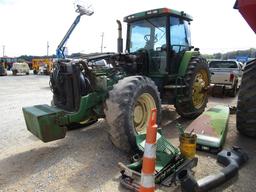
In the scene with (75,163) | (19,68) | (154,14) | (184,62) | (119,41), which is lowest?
(75,163)

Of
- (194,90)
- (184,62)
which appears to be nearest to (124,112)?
(184,62)

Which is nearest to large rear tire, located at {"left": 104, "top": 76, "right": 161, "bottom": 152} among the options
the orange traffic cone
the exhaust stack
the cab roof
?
the orange traffic cone

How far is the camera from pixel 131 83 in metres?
4.93

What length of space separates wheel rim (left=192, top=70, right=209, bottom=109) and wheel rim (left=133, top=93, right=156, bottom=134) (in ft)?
7.93

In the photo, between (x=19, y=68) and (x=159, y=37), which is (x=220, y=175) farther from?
(x=19, y=68)

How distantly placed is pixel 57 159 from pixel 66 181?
2.44ft

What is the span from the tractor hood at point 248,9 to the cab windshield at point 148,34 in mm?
2704

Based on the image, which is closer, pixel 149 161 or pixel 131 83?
pixel 149 161

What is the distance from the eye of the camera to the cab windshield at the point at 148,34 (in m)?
7.01

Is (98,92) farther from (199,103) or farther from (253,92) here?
(199,103)

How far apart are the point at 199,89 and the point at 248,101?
2.45 meters

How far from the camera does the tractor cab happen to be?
6941 mm

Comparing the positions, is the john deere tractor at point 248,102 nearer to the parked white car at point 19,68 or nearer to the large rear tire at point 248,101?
the large rear tire at point 248,101

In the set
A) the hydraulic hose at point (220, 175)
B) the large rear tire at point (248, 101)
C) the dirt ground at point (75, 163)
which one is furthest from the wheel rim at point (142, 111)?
the large rear tire at point (248, 101)
